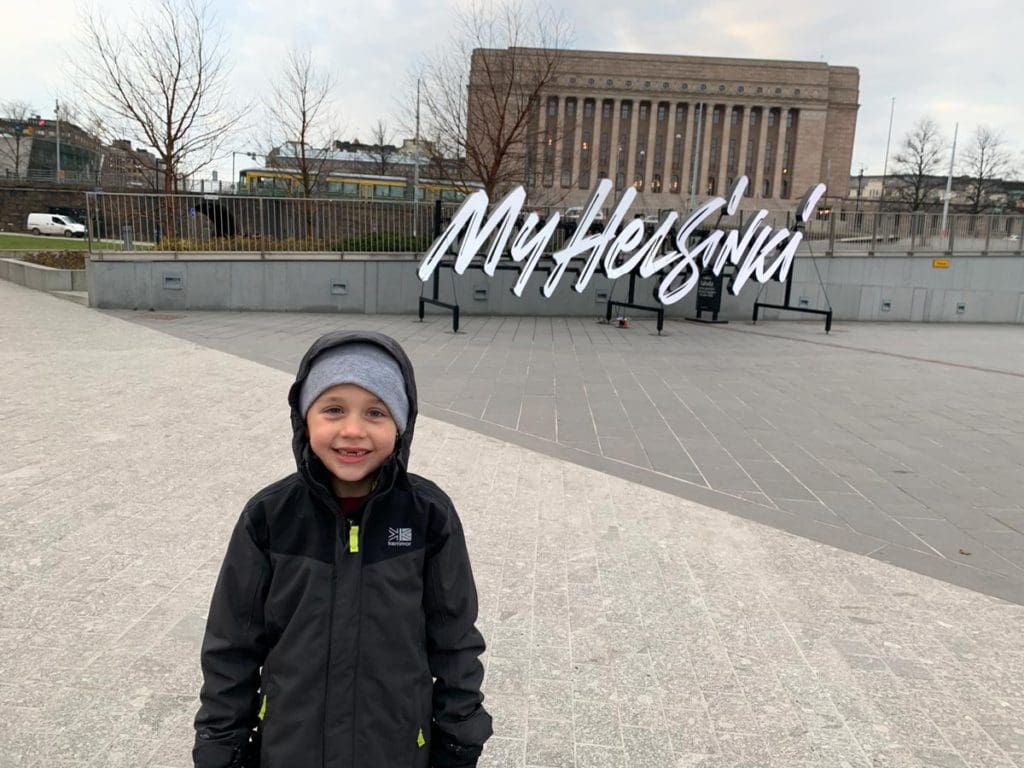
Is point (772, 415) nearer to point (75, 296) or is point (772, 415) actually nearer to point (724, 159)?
point (75, 296)

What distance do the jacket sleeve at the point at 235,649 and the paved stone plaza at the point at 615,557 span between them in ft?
3.30

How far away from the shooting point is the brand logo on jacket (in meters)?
1.80

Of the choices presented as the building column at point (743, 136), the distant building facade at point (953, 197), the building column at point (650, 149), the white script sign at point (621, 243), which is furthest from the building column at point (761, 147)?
the white script sign at point (621, 243)

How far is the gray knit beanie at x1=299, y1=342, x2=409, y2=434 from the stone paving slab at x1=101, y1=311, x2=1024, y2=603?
381 centimetres

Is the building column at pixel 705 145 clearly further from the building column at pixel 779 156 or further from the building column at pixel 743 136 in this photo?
the building column at pixel 779 156

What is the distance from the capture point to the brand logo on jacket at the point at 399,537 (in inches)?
70.8

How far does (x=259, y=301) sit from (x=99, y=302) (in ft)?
9.97

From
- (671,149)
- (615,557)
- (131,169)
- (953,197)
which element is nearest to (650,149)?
(671,149)

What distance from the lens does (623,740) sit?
9.03ft

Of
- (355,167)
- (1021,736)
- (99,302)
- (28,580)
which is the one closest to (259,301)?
(99,302)

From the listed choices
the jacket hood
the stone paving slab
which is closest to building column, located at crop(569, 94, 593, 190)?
the stone paving slab

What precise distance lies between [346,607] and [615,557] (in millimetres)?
2877

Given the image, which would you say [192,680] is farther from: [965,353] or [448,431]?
[965,353]

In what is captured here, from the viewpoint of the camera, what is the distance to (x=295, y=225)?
16.6 metres
